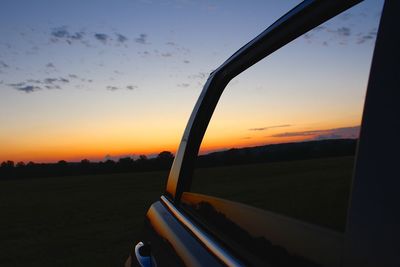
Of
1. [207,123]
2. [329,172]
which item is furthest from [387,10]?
[207,123]

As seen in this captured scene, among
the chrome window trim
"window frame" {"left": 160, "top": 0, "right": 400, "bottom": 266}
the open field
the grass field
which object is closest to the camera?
"window frame" {"left": 160, "top": 0, "right": 400, "bottom": 266}

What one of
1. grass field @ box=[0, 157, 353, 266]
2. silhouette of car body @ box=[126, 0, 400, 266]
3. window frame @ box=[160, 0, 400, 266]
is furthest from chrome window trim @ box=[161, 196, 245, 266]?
window frame @ box=[160, 0, 400, 266]

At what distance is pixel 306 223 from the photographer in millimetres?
1141

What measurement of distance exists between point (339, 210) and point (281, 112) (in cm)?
50

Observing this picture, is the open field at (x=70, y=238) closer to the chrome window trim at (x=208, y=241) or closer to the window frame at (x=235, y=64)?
the window frame at (x=235, y=64)

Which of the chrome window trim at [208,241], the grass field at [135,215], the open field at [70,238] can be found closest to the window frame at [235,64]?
the grass field at [135,215]

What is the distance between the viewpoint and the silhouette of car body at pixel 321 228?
76 cm

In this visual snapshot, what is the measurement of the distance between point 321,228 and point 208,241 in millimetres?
516

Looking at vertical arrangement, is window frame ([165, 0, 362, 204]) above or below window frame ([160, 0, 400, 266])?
above

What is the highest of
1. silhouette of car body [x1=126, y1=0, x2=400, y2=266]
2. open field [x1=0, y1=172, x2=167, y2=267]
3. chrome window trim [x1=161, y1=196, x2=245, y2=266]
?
silhouette of car body [x1=126, y1=0, x2=400, y2=266]

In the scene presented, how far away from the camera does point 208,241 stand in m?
1.48

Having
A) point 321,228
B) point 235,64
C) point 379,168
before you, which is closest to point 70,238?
point 235,64

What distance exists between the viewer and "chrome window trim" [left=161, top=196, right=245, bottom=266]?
1.21 m

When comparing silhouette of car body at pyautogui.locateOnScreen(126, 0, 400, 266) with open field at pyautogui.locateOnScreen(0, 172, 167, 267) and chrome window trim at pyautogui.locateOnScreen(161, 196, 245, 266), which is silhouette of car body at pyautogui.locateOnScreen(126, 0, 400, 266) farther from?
open field at pyautogui.locateOnScreen(0, 172, 167, 267)
